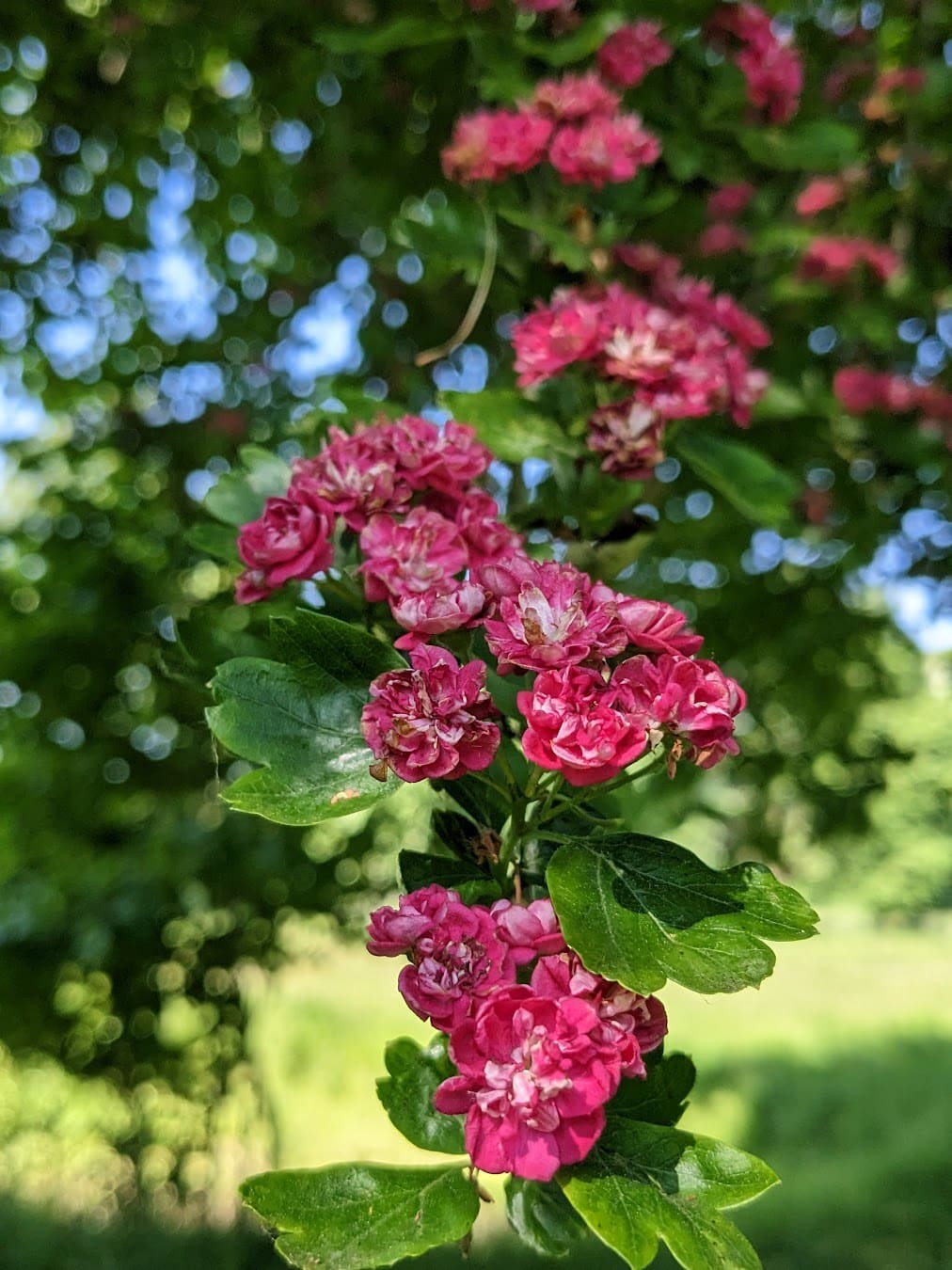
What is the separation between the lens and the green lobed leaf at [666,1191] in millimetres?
665

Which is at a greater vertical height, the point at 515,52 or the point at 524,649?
the point at 515,52

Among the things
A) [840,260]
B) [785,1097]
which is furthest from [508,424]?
[785,1097]

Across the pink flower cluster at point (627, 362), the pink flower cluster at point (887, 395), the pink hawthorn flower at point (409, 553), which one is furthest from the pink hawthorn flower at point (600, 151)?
the pink flower cluster at point (887, 395)

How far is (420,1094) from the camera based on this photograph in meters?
0.81

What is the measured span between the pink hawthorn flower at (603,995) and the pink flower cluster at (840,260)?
2.08 meters

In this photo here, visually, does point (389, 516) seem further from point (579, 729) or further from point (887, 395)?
point (887, 395)

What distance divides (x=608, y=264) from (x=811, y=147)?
1.54 feet

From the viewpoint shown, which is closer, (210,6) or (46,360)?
(210,6)

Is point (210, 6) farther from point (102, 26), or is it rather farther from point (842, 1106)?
point (842, 1106)

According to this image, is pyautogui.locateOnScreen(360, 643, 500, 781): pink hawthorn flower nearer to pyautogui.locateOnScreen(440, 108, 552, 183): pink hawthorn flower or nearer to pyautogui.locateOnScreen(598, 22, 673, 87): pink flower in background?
pyautogui.locateOnScreen(440, 108, 552, 183): pink hawthorn flower

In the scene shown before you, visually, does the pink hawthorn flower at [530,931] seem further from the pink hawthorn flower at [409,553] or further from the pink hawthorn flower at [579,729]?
the pink hawthorn flower at [409,553]

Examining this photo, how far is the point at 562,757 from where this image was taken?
0.71 metres

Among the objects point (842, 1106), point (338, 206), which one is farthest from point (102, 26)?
point (842, 1106)

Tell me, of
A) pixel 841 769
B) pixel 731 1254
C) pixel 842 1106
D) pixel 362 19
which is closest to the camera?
pixel 731 1254
